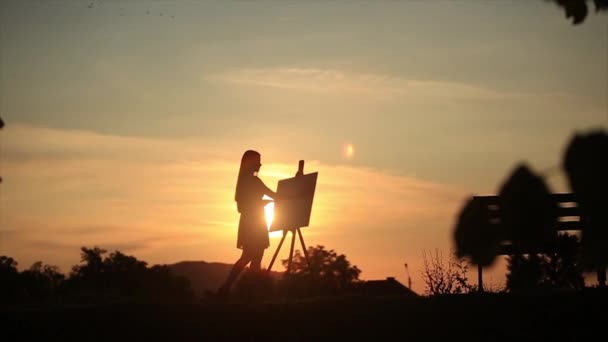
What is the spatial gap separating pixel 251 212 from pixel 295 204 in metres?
2.92

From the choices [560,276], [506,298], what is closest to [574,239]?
[560,276]

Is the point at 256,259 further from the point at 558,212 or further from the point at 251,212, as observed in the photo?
the point at 558,212

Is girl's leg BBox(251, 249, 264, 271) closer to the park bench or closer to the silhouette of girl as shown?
the silhouette of girl

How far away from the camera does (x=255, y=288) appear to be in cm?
1401

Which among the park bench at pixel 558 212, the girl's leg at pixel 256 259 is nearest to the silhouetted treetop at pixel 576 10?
the park bench at pixel 558 212

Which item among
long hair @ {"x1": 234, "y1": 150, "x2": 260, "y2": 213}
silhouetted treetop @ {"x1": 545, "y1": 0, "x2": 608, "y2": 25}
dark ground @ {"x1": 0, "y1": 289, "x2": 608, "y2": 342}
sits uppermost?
long hair @ {"x1": 234, "y1": 150, "x2": 260, "y2": 213}

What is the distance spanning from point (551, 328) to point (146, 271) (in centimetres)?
6965

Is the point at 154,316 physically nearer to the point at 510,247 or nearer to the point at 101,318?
the point at 101,318

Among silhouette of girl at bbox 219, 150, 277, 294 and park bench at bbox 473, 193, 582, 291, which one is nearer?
park bench at bbox 473, 193, 582, 291

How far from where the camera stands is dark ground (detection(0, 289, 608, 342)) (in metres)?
10.4

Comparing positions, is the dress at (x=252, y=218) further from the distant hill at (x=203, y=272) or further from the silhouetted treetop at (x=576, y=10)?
the distant hill at (x=203, y=272)

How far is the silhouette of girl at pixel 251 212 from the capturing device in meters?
14.2

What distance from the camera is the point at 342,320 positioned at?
11125 mm

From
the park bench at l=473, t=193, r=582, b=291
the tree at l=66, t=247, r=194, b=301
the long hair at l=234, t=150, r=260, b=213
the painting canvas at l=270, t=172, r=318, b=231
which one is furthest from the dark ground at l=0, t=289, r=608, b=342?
the tree at l=66, t=247, r=194, b=301
